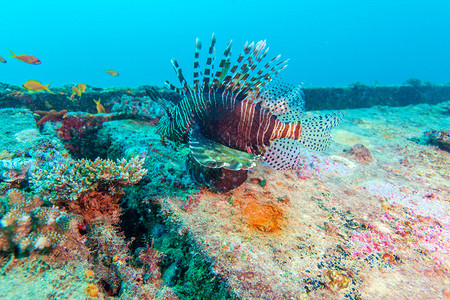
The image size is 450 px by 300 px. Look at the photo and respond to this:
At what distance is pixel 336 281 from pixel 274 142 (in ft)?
5.83

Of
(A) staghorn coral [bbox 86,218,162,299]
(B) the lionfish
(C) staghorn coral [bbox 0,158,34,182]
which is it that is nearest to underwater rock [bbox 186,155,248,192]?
(B) the lionfish

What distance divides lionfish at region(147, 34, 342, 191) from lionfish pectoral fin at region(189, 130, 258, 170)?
241mm

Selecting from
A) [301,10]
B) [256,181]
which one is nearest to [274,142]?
[256,181]

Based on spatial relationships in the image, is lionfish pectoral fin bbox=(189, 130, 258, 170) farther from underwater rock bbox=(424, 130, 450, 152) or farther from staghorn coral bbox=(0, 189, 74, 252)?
underwater rock bbox=(424, 130, 450, 152)

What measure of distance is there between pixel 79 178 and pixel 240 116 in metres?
2.07

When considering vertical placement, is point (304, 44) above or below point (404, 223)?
above

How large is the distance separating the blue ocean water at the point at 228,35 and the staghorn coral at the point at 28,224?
9584 centimetres

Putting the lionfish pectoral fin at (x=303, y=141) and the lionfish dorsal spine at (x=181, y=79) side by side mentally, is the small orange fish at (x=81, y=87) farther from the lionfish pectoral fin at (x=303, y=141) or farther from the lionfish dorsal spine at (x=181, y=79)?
the lionfish pectoral fin at (x=303, y=141)

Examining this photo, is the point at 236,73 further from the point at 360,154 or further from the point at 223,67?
the point at 360,154

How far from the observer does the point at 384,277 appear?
79.7 inches

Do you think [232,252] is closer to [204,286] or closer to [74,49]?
[204,286]

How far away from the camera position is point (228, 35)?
13712 cm

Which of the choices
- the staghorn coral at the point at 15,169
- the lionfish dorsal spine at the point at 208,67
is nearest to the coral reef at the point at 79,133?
the staghorn coral at the point at 15,169

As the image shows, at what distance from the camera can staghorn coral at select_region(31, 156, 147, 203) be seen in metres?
2.34
